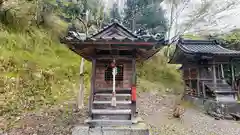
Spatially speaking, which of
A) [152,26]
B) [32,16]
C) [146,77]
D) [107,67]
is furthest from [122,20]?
[107,67]

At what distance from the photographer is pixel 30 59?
11.4 metres

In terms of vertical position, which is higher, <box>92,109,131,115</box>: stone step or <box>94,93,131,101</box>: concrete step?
<box>94,93,131,101</box>: concrete step

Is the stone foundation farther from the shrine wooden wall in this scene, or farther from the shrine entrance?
the shrine entrance

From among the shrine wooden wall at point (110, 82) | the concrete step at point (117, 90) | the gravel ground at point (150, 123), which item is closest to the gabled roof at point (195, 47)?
the gravel ground at point (150, 123)

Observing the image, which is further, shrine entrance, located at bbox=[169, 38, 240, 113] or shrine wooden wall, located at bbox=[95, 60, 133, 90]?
shrine entrance, located at bbox=[169, 38, 240, 113]

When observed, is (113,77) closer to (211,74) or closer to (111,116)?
(111,116)

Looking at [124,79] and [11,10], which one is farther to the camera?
[11,10]

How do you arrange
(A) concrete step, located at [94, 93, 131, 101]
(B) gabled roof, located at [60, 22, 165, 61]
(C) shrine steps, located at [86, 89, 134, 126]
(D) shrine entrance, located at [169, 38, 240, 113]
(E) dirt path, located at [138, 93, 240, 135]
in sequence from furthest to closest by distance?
(D) shrine entrance, located at [169, 38, 240, 113]
(E) dirt path, located at [138, 93, 240, 135]
(A) concrete step, located at [94, 93, 131, 101]
(C) shrine steps, located at [86, 89, 134, 126]
(B) gabled roof, located at [60, 22, 165, 61]

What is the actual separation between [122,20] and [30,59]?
10587mm

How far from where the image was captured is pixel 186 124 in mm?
8312

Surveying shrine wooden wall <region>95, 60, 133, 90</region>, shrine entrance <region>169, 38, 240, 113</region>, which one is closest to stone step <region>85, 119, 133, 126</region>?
shrine wooden wall <region>95, 60, 133, 90</region>

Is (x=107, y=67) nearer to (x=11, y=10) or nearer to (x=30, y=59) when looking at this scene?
(x=30, y=59)

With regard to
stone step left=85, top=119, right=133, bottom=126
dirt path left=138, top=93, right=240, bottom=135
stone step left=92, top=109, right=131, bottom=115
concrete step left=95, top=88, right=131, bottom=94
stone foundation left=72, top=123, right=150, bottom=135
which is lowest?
dirt path left=138, top=93, right=240, bottom=135

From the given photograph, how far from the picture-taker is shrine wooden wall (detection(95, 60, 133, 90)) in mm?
6445
